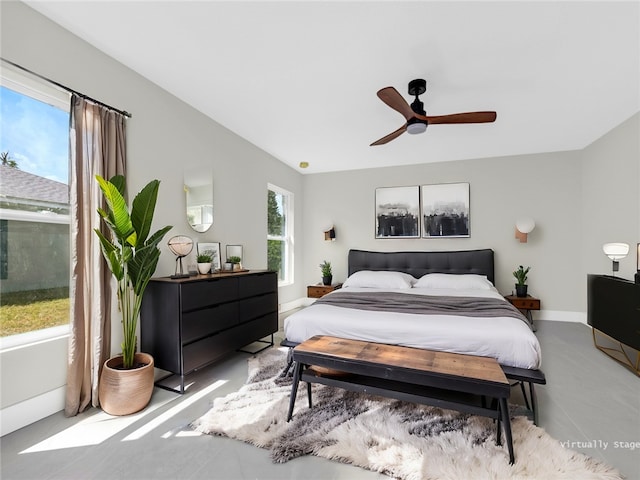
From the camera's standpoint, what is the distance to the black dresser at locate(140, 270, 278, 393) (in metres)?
2.39

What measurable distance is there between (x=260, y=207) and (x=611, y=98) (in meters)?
4.20

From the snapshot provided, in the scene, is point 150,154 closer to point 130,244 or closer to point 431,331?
point 130,244

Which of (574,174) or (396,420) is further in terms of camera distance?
(574,174)

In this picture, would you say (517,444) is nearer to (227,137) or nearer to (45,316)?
(45,316)

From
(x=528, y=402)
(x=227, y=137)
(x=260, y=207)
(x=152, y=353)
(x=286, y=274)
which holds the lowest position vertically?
(x=528, y=402)

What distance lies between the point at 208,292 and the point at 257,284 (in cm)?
74

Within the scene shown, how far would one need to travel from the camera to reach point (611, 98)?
2.96 meters

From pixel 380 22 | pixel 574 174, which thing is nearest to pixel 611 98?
pixel 574 174

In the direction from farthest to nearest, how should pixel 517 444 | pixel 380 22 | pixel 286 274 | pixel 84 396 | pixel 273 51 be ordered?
pixel 286 274 → pixel 273 51 → pixel 84 396 → pixel 380 22 → pixel 517 444

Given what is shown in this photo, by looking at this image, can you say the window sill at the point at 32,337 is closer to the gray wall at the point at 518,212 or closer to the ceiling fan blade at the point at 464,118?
the ceiling fan blade at the point at 464,118

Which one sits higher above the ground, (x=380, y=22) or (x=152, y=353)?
(x=380, y=22)

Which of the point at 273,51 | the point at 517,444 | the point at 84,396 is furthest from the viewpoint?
the point at 273,51

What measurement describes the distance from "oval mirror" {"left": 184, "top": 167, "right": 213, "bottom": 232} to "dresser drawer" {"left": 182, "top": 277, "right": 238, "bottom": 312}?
0.76 meters

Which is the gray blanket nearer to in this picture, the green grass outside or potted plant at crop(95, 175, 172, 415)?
potted plant at crop(95, 175, 172, 415)
